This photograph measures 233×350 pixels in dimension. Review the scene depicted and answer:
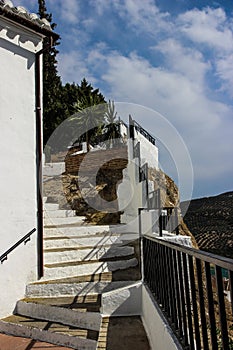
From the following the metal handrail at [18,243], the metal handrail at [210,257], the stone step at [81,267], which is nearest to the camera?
the metal handrail at [210,257]

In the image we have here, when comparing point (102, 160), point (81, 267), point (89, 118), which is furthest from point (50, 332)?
point (89, 118)

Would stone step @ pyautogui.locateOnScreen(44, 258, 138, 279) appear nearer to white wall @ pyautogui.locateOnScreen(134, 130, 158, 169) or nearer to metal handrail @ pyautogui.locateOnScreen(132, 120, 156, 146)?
white wall @ pyautogui.locateOnScreen(134, 130, 158, 169)

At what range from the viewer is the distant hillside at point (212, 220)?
9383 millimetres

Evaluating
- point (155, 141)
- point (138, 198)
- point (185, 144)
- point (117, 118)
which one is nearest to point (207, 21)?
point (185, 144)

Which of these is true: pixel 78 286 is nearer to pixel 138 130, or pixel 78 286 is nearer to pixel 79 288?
pixel 79 288

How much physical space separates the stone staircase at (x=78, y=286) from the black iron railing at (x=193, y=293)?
3.19 feet

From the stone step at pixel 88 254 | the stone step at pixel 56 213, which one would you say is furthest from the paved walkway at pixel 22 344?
the stone step at pixel 56 213

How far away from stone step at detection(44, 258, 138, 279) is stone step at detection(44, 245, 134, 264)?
0.12 m

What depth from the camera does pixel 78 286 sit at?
470 cm

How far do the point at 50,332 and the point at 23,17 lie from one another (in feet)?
16.4

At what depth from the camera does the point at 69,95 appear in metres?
18.1

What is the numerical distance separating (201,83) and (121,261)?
464cm

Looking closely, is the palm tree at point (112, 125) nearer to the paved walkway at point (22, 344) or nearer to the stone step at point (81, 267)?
the stone step at point (81, 267)

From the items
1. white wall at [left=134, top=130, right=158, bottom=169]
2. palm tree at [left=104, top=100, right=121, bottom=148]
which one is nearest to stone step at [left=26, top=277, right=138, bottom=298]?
white wall at [left=134, top=130, right=158, bottom=169]
